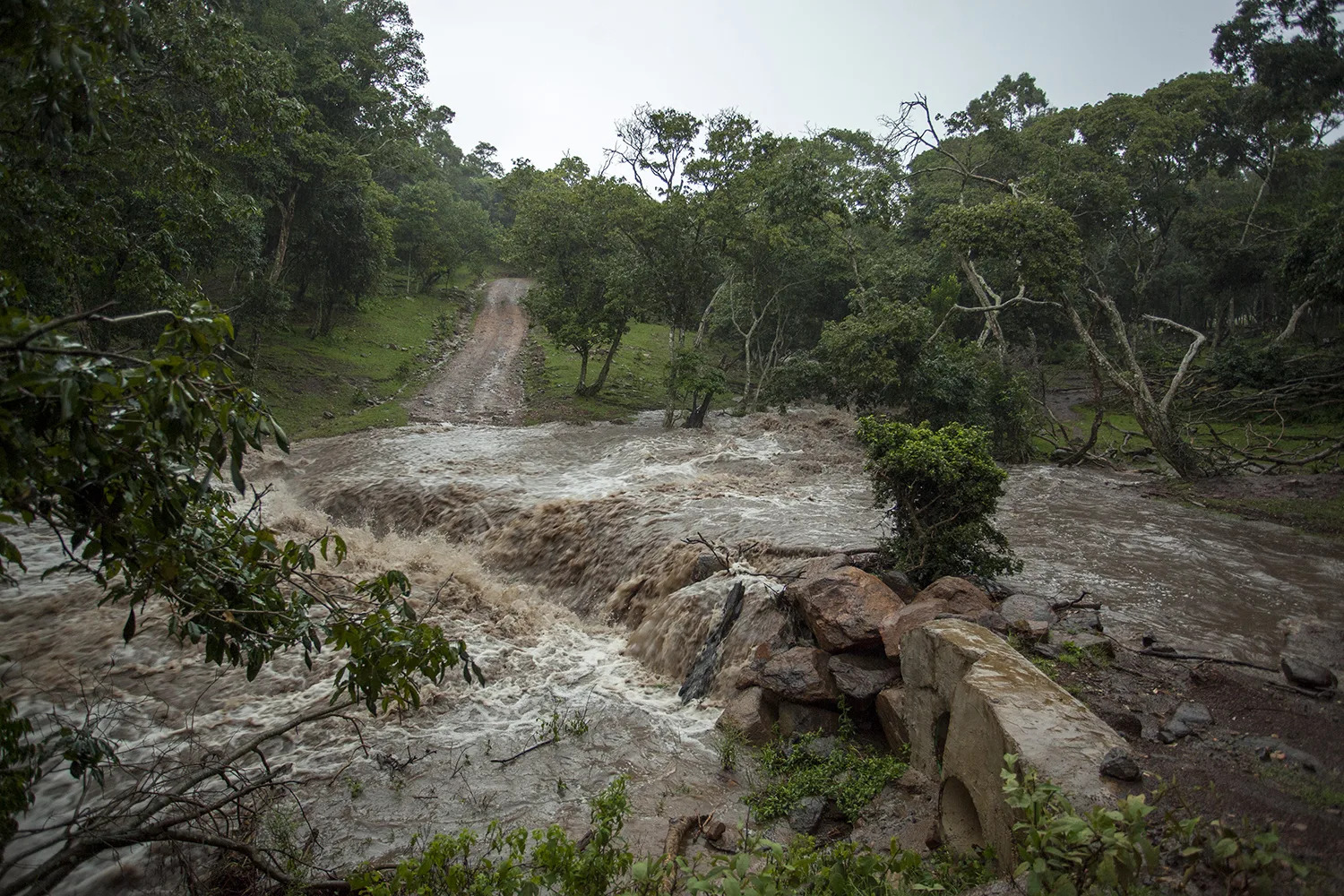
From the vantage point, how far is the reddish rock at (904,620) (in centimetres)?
689

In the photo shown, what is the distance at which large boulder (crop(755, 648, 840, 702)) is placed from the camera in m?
7.04

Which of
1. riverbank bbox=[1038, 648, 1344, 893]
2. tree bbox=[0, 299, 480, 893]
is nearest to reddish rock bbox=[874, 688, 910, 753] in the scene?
riverbank bbox=[1038, 648, 1344, 893]

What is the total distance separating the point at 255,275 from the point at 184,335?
23.5 m

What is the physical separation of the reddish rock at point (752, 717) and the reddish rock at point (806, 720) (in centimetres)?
14

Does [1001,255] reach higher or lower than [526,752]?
higher

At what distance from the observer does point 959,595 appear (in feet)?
24.7

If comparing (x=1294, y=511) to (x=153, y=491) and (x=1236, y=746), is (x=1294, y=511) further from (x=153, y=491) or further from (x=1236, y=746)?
(x=153, y=491)

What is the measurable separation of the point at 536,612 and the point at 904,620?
5.80m

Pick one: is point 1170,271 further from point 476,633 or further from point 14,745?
point 14,745

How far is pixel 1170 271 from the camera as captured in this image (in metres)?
36.2

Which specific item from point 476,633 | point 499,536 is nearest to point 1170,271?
point 499,536

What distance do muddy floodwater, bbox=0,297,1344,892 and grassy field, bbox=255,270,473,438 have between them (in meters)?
4.33

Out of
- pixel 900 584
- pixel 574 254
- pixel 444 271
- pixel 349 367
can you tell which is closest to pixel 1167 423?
pixel 900 584

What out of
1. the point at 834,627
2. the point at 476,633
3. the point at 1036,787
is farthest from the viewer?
the point at 476,633
